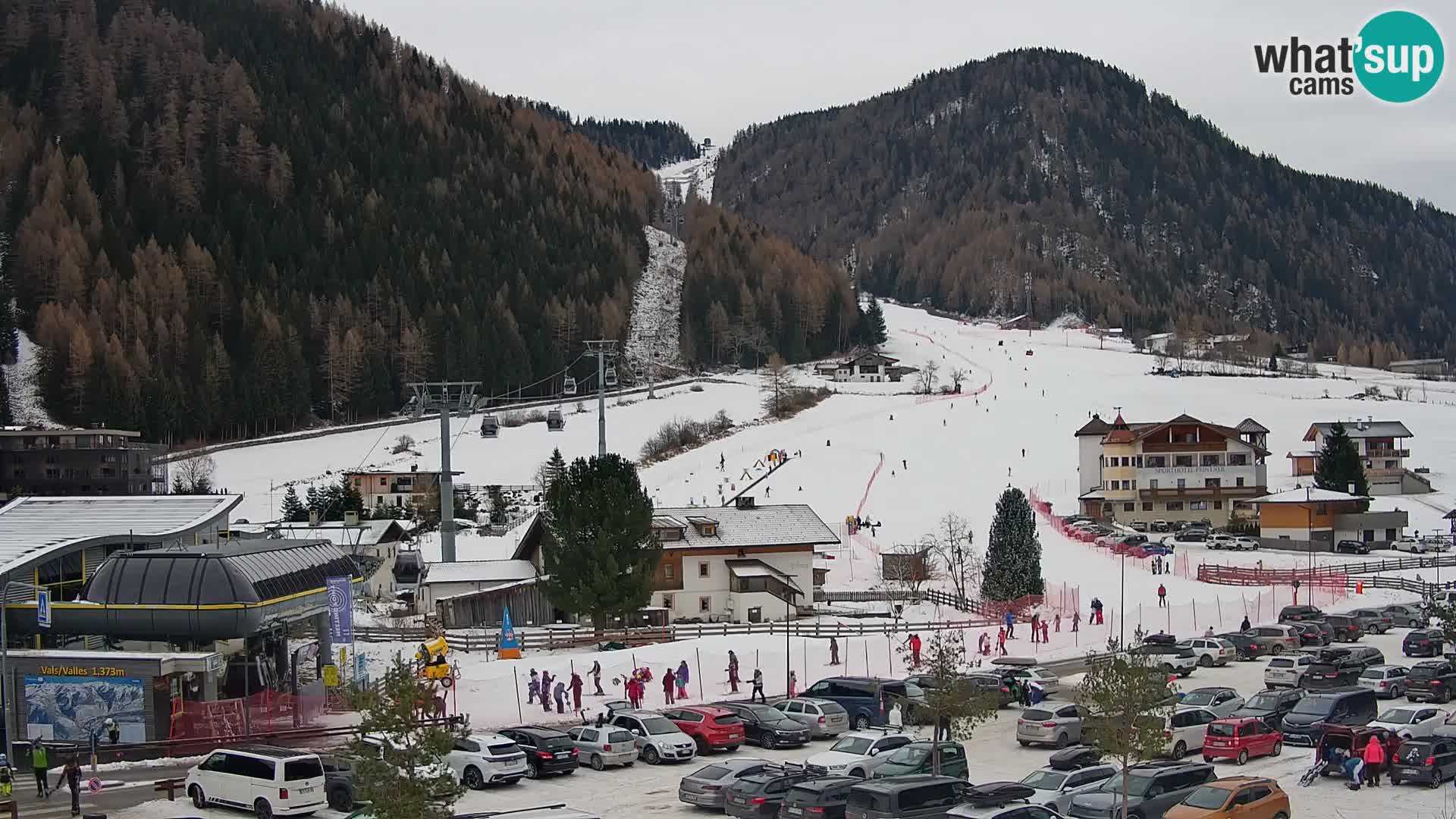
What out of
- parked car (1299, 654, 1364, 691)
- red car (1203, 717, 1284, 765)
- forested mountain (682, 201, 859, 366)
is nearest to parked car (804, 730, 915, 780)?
red car (1203, 717, 1284, 765)

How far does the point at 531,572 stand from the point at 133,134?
429ft

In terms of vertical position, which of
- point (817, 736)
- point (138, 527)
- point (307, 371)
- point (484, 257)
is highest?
point (484, 257)

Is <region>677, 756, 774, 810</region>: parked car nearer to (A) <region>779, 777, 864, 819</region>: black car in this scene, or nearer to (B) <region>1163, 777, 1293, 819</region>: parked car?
(A) <region>779, 777, 864, 819</region>: black car

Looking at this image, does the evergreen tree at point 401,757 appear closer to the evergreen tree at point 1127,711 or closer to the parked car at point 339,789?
the parked car at point 339,789

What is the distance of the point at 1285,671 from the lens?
35.1 metres

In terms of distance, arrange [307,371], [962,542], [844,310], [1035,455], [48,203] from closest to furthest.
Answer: [962,542]
[1035,455]
[307,371]
[48,203]
[844,310]

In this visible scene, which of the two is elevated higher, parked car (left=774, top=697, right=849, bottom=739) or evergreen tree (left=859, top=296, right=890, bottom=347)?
evergreen tree (left=859, top=296, right=890, bottom=347)

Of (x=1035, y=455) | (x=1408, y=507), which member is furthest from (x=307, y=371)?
(x=1408, y=507)

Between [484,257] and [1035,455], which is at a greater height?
[484,257]

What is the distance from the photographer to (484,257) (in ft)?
531

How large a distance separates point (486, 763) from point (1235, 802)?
11.9 m

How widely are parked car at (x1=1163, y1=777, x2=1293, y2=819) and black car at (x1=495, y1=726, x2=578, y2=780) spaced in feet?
34.8

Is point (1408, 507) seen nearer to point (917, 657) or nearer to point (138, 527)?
point (917, 657)

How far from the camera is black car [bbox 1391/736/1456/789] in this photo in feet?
80.9
